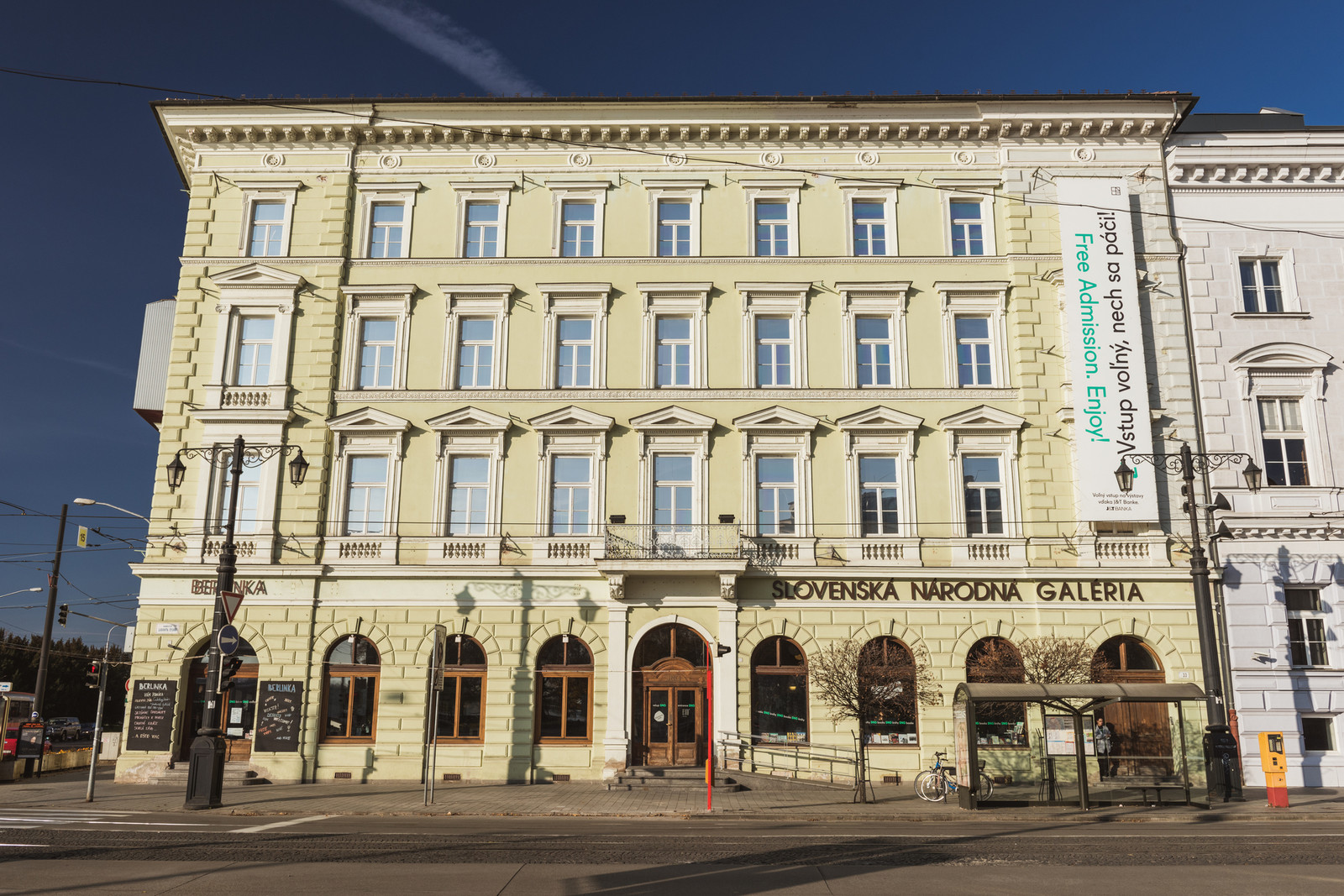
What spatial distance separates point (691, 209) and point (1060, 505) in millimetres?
13616

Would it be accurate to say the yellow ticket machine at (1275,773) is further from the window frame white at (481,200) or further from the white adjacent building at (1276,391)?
the window frame white at (481,200)

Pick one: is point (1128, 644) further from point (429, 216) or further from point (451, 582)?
point (429, 216)

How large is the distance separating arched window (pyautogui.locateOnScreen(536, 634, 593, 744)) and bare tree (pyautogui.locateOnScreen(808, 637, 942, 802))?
19.9 ft

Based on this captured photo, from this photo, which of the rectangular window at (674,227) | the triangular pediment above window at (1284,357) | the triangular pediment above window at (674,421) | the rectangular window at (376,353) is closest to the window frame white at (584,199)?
the rectangular window at (674,227)

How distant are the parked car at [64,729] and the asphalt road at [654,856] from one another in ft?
162

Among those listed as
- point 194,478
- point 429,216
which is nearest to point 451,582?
point 194,478

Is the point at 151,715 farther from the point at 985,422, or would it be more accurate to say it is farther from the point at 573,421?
the point at 985,422

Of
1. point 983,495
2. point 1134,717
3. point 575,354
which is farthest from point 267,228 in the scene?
point 1134,717

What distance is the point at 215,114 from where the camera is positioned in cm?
2941

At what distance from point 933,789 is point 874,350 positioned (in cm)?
1224

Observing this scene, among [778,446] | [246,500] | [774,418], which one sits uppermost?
[774,418]

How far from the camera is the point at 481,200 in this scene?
29766mm

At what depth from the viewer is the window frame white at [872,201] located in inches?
1152

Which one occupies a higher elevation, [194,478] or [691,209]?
[691,209]
